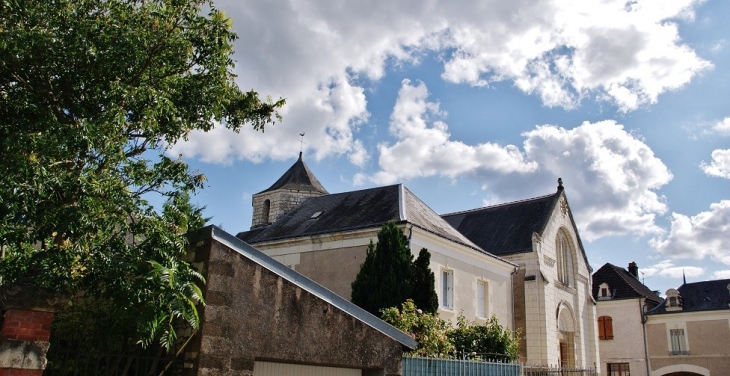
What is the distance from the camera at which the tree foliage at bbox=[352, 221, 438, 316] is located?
51.9ft

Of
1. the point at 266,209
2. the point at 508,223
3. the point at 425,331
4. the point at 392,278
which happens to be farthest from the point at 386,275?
the point at 266,209

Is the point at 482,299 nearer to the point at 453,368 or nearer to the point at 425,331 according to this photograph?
the point at 425,331

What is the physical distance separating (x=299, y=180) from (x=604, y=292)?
68.9 ft

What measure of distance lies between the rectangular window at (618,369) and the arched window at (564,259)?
37.6ft

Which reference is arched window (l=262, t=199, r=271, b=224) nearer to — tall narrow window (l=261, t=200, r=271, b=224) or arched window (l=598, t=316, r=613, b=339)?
tall narrow window (l=261, t=200, r=271, b=224)

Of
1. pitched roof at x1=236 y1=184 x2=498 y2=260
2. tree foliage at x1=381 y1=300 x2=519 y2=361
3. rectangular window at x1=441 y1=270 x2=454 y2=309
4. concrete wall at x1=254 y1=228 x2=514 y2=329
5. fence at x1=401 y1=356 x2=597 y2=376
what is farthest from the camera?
pitched roof at x1=236 y1=184 x2=498 y2=260

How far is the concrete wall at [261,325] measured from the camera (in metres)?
7.27

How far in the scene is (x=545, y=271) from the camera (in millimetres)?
25703

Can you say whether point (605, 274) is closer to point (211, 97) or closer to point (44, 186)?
point (211, 97)

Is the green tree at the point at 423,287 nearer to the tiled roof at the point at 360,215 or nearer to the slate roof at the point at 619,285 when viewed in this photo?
the tiled roof at the point at 360,215

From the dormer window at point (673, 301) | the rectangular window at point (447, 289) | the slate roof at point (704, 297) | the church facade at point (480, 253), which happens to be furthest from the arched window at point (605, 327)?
the rectangular window at point (447, 289)

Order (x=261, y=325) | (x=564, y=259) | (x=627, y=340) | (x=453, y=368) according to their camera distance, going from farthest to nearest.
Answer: (x=627, y=340) < (x=564, y=259) < (x=453, y=368) < (x=261, y=325)

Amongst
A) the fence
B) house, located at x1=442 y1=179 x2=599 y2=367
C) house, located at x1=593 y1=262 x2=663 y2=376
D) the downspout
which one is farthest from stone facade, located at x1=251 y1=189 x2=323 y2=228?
the fence

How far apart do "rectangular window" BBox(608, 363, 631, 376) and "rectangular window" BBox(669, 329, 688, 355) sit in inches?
108
